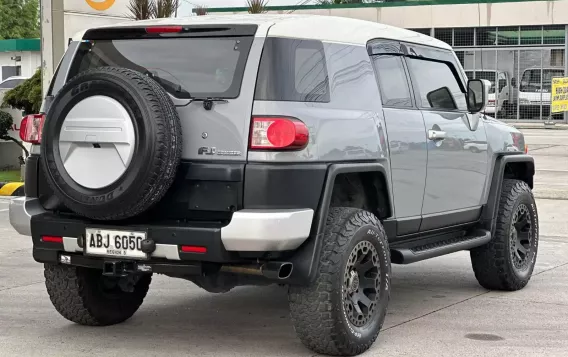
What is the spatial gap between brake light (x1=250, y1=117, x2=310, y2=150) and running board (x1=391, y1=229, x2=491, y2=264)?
4.62ft

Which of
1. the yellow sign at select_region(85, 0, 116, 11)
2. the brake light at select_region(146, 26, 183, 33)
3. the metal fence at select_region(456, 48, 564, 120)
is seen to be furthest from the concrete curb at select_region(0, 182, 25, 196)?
the metal fence at select_region(456, 48, 564, 120)

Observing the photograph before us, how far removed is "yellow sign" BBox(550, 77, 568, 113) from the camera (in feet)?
110

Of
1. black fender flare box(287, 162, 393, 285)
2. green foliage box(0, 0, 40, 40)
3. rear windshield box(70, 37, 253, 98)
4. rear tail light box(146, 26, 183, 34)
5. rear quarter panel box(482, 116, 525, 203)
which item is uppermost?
green foliage box(0, 0, 40, 40)

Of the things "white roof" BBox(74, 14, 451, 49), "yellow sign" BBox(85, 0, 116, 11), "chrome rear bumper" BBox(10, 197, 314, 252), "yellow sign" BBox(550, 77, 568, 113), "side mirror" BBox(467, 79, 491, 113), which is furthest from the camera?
"yellow sign" BBox(550, 77, 568, 113)

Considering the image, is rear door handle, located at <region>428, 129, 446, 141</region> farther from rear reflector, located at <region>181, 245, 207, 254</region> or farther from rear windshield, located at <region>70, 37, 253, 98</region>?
rear reflector, located at <region>181, 245, 207, 254</region>

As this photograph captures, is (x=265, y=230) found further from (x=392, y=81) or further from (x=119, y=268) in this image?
(x=392, y=81)

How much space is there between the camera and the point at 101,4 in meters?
16.8

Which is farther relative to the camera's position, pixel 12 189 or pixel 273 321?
pixel 12 189

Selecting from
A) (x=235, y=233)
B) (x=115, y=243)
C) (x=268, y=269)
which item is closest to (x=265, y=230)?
(x=235, y=233)

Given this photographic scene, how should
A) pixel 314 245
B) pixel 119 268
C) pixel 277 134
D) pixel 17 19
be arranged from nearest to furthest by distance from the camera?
pixel 277 134, pixel 314 245, pixel 119 268, pixel 17 19

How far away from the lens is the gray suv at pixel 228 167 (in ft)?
16.6

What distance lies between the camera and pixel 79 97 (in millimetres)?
5242

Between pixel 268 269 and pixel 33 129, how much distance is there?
1.69 metres

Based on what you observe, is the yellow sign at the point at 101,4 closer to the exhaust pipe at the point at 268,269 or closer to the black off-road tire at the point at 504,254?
the black off-road tire at the point at 504,254
